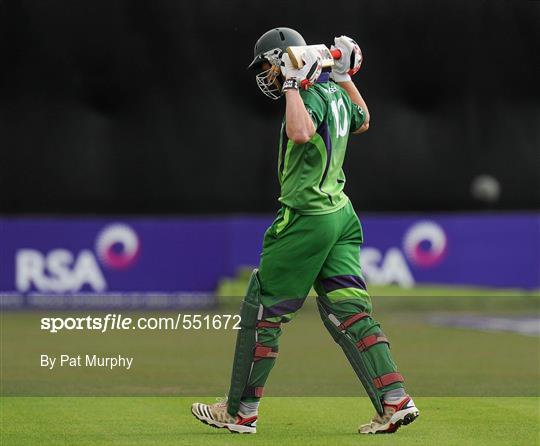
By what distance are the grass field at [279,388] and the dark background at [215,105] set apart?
3.45 meters

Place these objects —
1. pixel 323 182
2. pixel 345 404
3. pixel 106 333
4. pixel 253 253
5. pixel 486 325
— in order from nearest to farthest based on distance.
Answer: pixel 323 182, pixel 345 404, pixel 106 333, pixel 486 325, pixel 253 253

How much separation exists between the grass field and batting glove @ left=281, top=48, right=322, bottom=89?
76.8 inches

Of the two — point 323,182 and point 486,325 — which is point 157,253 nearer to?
point 486,325

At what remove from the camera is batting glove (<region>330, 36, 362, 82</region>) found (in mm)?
7734

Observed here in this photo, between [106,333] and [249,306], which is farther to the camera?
[106,333]

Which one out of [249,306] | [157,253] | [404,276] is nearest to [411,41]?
[404,276]

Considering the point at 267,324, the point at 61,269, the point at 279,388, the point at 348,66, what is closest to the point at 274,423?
the point at 267,324

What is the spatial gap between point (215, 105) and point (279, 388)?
411 inches

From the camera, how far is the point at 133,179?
1964cm

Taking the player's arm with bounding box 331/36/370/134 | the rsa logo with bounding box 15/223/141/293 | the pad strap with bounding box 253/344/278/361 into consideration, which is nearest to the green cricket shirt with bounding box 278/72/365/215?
the player's arm with bounding box 331/36/370/134

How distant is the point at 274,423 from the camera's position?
7961 mm

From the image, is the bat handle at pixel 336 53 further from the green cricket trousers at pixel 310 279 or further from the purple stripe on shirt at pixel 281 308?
the purple stripe on shirt at pixel 281 308

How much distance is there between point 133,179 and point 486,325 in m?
6.06

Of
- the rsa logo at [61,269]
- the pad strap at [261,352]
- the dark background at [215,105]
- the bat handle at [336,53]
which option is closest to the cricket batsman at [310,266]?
the pad strap at [261,352]
